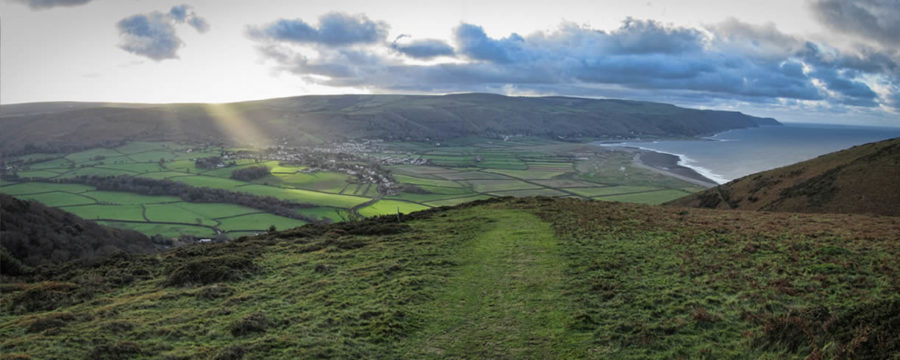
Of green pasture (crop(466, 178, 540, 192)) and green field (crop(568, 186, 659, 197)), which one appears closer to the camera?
green field (crop(568, 186, 659, 197))

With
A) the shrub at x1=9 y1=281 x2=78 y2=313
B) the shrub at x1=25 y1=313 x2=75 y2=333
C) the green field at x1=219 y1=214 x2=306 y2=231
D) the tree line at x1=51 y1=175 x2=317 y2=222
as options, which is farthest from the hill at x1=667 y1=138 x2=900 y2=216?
the tree line at x1=51 y1=175 x2=317 y2=222

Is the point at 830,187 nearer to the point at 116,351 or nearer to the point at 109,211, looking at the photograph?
the point at 116,351

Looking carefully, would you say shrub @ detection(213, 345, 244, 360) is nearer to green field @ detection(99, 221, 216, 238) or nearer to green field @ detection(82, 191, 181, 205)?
green field @ detection(99, 221, 216, 238)

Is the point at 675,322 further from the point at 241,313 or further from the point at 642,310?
the point at 241,313

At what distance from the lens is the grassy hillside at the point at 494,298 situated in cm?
986

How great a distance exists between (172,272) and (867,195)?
40603 mm

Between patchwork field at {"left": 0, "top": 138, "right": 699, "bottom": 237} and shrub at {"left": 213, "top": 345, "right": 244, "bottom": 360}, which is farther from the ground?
shrub at {"left": 213, "top": 345, "right": 244, "bottom": 360}

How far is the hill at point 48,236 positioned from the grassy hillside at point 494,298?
1135 cm

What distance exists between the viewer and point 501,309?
1245 cm

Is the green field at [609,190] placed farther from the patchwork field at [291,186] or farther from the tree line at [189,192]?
the tree line at [189,192]

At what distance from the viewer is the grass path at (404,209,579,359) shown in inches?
401

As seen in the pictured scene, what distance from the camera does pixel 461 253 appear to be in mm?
19344

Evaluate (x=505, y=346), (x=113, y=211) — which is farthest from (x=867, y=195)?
(x=113, y=211)

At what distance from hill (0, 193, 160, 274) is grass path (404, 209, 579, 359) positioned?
2168cm
